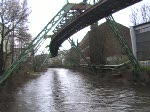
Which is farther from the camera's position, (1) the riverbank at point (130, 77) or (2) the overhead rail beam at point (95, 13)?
(1) the riverbank at point (130, 77)

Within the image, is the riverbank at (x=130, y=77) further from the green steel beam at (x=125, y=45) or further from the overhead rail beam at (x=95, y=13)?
the overhead rail beam at (x=95, y=13)

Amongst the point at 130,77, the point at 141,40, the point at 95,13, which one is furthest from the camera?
the point at 141,40

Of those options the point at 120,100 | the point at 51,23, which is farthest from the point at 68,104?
the point at 51,23

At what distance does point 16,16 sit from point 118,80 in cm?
1179

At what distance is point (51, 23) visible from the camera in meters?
30.5

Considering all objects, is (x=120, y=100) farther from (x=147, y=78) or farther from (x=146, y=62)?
(x=146, y=62)

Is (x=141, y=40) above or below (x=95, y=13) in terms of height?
below

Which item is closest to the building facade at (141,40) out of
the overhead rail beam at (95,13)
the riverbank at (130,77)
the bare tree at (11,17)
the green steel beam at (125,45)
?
the green steel beam at (125,45)

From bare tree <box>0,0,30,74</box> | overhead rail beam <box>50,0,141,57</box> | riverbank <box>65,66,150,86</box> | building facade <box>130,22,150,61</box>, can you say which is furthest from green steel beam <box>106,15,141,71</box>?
bare tree <box>0,0,30,74</box>

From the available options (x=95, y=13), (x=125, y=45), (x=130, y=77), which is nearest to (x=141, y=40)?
(x=125, y=45)

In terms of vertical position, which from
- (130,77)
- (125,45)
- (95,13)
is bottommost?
(130,77)

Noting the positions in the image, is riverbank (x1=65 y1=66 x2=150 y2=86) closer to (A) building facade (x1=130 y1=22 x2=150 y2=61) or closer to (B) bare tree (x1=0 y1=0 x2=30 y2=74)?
(A) building facade (x1=130 y1=22 x2=150 y2=61)

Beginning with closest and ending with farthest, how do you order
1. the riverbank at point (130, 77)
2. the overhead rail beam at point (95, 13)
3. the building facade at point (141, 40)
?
the overhead rail beam at point (95, 13) → the riverbank at point (130, 77) → the building facade at point (141, 40)

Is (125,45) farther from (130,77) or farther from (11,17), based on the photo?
(11,17)
